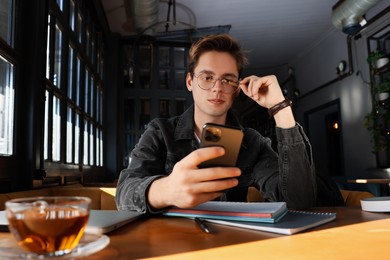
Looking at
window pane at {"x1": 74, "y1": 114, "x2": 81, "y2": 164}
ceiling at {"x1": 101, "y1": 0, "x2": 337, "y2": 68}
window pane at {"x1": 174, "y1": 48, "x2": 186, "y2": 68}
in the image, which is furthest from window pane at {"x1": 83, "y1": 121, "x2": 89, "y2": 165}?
window pane at {"x1": 174, "y1": 48, "x2": 186, "y2": 68}

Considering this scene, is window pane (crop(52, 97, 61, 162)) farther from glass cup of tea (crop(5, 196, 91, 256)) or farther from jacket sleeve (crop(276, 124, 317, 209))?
glass cup of tea (crop(5, 196, 91, 256))

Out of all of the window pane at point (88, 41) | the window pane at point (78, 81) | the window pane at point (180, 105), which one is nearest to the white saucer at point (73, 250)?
the window pane at point (78, 81)

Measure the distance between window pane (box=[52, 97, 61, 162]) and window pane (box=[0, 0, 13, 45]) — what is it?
751 millimetres

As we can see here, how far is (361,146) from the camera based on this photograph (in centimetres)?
568

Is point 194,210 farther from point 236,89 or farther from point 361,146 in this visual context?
point 361,146

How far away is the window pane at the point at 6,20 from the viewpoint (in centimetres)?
192

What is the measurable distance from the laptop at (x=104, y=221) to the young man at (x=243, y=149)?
0.11 m

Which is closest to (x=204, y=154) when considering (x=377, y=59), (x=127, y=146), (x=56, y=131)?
(x=56, y=131)

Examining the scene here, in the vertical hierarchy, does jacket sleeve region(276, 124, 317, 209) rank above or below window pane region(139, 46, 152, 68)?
below

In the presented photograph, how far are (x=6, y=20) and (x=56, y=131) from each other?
3.43 feet

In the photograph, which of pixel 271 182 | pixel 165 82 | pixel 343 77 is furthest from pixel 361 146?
pixel 271 182

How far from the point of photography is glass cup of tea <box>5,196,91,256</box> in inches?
18.6

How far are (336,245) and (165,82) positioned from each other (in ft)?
18.2

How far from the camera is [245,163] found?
60.8 inches
